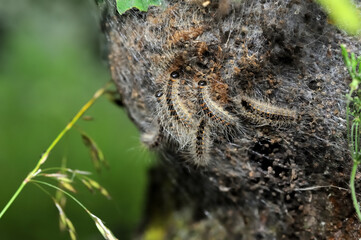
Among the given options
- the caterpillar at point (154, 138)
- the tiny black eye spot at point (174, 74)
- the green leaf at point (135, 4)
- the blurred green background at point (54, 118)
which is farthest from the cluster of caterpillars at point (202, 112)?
the blurred green background at point (54, 118)

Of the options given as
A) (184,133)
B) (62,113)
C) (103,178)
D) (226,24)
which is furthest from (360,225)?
(62,113)

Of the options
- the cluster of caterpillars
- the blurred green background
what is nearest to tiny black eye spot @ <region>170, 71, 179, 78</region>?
the cluster of caterpillars

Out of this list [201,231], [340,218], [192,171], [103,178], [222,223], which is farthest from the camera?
[103,178]

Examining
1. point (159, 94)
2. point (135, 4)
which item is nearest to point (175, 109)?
point (159, 94)

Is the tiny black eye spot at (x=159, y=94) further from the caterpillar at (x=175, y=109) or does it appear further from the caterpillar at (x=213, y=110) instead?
the caterpillar at (x=213, y=110)

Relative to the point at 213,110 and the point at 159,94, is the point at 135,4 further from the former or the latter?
the point at 213,110

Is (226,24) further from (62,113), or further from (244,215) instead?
(62,113)

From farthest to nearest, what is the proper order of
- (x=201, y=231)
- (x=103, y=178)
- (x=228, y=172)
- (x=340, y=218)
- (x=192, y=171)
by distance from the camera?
(x=103, y=178), (x=201, y=231), (x=192, y=171), (x=228, y=172), (x=340, y=218)
